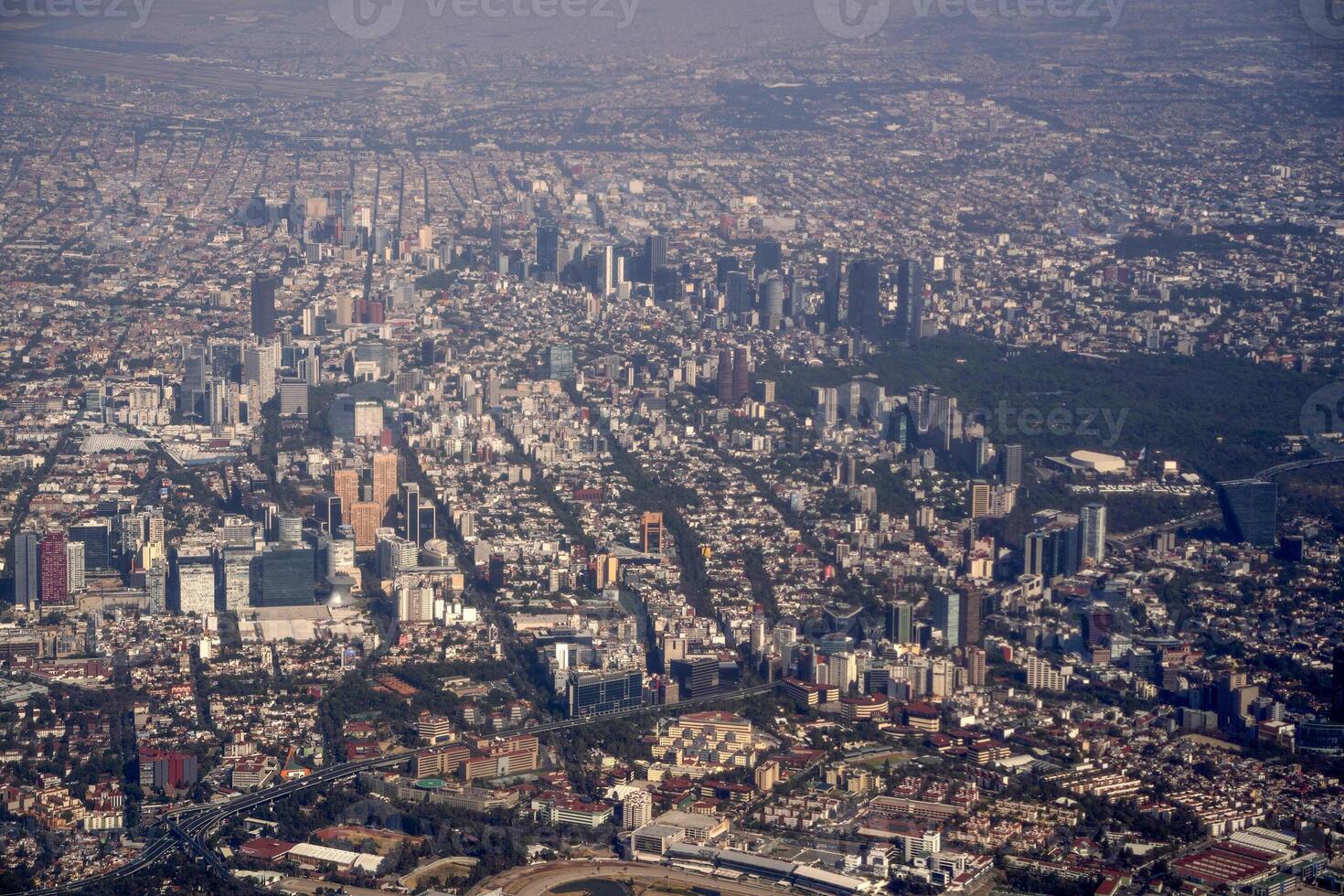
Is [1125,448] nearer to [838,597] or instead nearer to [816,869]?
[838,597]

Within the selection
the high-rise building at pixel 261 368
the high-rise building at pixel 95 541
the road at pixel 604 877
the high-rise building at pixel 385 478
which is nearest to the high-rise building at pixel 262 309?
the high-rise building at pixel 261 368

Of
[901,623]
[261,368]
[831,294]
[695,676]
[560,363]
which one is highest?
[831,294]

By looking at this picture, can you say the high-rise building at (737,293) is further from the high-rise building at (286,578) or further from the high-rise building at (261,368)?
the high-rise building at (286,578)

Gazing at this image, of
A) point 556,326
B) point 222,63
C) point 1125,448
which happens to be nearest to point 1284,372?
point 1125,448

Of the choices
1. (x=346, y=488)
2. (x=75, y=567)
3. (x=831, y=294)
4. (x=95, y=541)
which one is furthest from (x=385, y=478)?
(x=831, y=294)

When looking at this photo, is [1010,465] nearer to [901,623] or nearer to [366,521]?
[901,623]

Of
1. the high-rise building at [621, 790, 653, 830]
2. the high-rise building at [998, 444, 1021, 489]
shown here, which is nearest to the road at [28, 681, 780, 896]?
the high-rise building at [621, 790, 653, 830]
